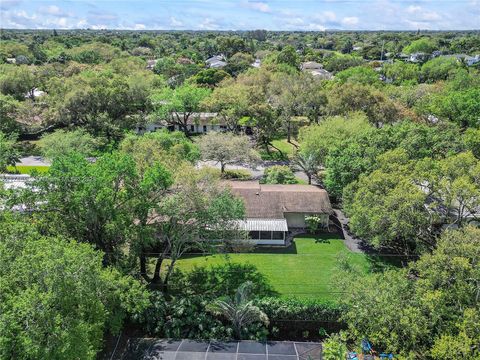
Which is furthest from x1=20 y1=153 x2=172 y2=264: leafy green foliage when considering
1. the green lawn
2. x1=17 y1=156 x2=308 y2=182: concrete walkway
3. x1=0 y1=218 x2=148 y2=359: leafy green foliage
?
x1=17 y1=156 x2=308 y2=182: concrete walkway

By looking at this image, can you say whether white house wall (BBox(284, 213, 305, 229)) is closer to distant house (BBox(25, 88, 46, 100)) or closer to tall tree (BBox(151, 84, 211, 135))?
tall tree (BBox(151, 84, 211, 135))

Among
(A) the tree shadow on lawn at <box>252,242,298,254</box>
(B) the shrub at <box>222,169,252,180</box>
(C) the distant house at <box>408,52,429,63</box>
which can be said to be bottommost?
(A) the tree shadow on lawn at <box>252,242,298,254</box>

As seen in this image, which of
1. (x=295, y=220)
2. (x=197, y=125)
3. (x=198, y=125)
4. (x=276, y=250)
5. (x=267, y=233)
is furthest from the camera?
(x=198, y=125)

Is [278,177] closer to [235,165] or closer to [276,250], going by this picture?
[235,165]

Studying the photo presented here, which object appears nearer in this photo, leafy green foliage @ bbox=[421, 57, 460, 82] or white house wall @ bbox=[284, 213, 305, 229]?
white house wall @ bbox=[284, 213, 305, 229]

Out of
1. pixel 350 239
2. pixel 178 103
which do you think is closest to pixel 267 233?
pixel 350 239

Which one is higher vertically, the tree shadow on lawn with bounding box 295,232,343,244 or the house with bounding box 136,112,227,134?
the house with bounding box 136,112,227,134
